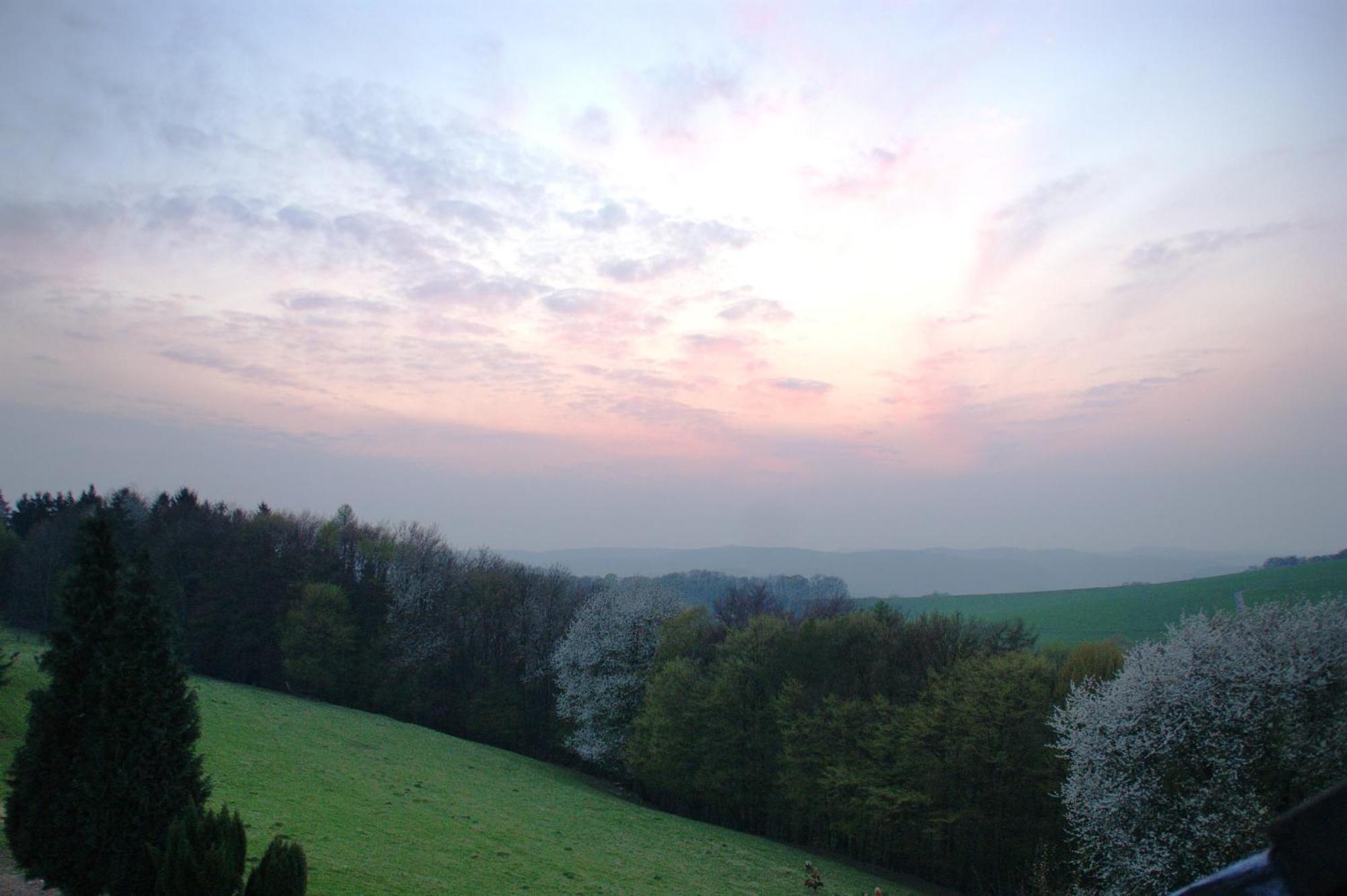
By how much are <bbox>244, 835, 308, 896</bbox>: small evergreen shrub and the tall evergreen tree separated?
196cm

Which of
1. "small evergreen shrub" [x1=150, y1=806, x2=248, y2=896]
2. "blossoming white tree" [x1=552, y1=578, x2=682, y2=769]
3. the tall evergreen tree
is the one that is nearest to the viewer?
"small evergreen shrub" [x1=150, y1=806, x2=248, y2=896]

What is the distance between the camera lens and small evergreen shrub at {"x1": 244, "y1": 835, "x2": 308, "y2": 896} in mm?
13906

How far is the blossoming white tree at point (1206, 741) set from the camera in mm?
17500

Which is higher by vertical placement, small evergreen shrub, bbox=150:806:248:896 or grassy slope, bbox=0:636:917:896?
small evergreen shrub, bbox=150:806:248:896

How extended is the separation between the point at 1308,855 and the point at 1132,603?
323ft

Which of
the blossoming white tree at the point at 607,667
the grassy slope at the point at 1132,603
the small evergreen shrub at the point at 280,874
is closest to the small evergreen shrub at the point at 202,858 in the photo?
the small evergreen shrub at the point at 280,874

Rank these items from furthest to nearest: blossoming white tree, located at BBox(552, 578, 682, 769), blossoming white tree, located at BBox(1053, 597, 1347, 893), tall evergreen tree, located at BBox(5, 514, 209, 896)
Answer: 1. blossoming white tree, located at BBox(552, 578, 682, 769)
2. blossoming white tree, located at BBox(1053, 597, 1347, 893)
3. tall evergreen tree, located at BBox(5, 514, 209, 896)

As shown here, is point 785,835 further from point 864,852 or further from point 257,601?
point 257,601

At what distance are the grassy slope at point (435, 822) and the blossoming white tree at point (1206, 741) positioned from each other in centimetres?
1153

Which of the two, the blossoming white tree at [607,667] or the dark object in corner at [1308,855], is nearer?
the dark object in corner at [1308,855]

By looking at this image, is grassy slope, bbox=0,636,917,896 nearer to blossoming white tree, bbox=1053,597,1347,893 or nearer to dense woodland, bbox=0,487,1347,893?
dense woodland, bbox=0,487,1347,893

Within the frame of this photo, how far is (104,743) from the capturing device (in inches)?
598

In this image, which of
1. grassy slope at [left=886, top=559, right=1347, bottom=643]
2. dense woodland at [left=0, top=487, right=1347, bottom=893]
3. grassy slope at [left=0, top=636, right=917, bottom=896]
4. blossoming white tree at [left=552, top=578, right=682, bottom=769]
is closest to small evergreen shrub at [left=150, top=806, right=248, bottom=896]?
grassy slope at [left=0, top=636, right=917, bottom=896]

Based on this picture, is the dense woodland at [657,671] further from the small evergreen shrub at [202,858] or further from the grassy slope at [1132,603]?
the grassy slope at [1132,603]
